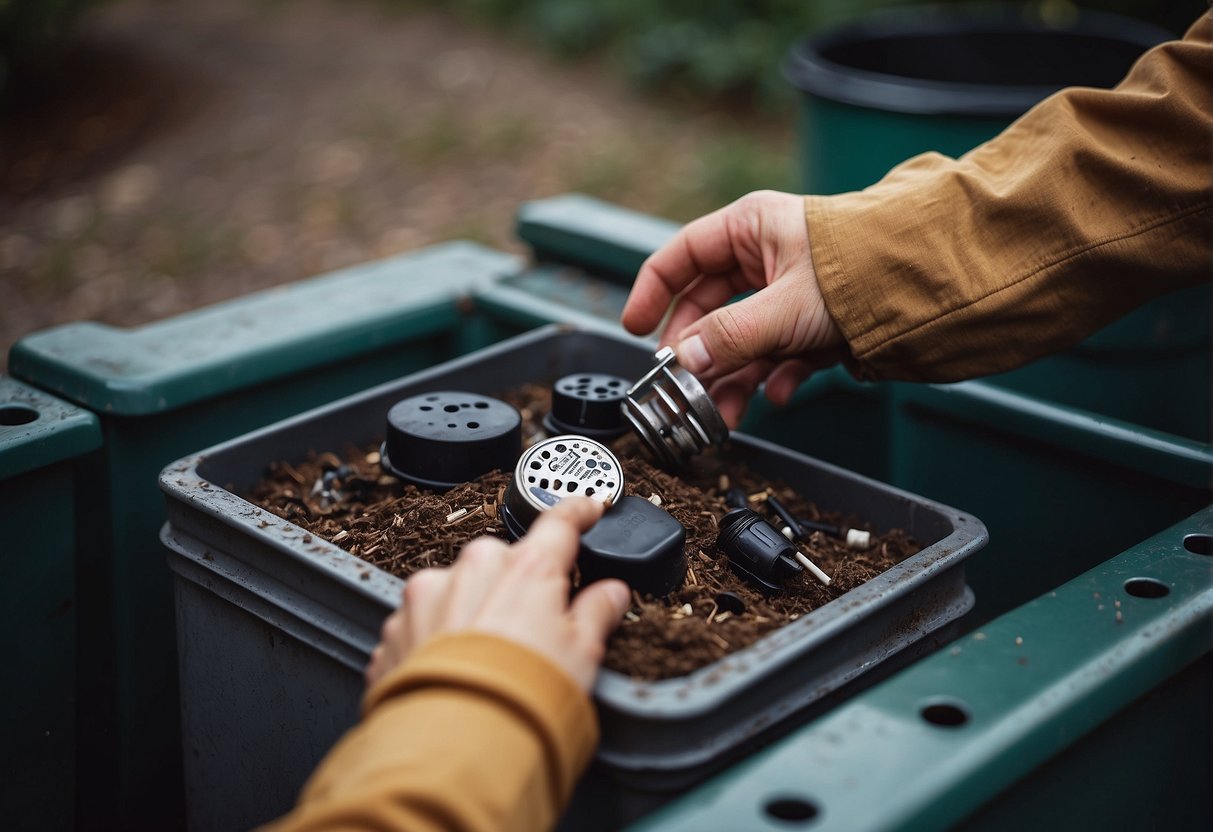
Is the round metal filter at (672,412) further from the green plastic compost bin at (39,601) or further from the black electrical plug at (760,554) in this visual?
the green plastic compost bin at (39,601)

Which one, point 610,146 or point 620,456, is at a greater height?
point 620,456

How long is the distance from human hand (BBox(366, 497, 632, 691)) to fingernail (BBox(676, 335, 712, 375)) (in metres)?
0.37

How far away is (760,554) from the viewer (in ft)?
3.43

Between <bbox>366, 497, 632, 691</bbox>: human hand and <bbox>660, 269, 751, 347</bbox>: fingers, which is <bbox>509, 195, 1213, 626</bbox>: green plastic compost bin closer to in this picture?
<bbox>660, 269, 751, 347</bbox>: fingers

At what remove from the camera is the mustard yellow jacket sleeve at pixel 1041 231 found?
115cm

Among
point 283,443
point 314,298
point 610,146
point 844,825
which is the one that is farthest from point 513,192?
point 844,825

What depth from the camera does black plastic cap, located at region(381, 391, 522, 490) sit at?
1.15m

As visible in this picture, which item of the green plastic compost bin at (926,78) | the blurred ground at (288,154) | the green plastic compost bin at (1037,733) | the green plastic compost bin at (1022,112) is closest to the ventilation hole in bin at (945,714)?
the green plastic compost bin at (1037,733)

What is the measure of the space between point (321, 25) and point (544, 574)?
610 cm

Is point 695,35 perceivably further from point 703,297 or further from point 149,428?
point 149,428

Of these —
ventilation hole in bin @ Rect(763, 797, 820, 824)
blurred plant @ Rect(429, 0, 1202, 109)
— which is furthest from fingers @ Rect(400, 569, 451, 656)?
blurred plant @ Rect(429, 0, 1202, 109)

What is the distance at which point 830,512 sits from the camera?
1.24m

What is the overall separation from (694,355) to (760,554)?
0.26m

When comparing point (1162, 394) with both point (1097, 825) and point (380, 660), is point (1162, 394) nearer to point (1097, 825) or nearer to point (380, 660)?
point (1097, 825)
